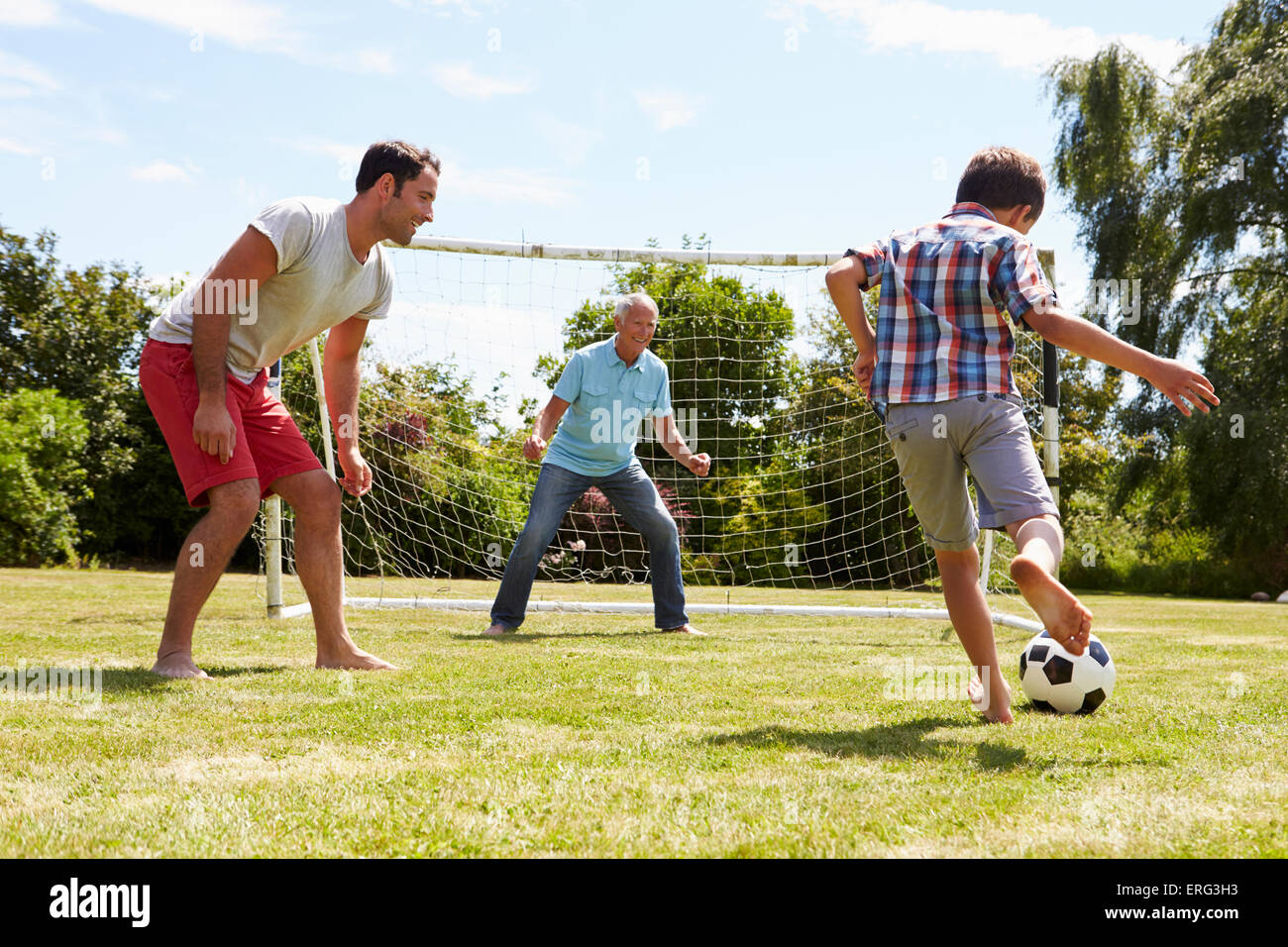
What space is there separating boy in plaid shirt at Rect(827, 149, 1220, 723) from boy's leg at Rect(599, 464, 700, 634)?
10.8 ft

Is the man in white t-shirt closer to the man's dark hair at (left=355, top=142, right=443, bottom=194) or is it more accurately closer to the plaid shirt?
the man's dark hair at (left=355, top=142, right=443, bottom=194)

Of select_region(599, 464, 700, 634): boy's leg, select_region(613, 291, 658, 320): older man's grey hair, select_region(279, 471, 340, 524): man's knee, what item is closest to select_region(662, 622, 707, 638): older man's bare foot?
select_region(599, 464, 700, 634): boy's leg

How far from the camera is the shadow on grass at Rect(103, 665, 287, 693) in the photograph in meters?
3.55

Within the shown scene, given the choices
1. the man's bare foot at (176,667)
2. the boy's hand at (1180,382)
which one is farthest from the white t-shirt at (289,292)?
the boy's hand at (1180,382)

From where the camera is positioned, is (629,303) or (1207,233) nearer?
(629,303)

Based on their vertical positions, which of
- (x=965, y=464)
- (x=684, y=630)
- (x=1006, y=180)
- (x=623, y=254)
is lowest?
(x=684, y=630)

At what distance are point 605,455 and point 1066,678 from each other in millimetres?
3527

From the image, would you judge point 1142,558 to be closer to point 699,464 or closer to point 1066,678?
point 699,464

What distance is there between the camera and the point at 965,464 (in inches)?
129

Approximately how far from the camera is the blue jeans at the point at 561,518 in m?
6.34

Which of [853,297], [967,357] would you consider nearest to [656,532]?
[853,297]

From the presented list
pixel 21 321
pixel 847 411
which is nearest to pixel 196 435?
pixel 847 411

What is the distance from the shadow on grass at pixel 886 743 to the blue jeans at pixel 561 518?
10.9 feet

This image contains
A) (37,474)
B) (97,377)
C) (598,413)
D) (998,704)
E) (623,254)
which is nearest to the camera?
(998,704)
